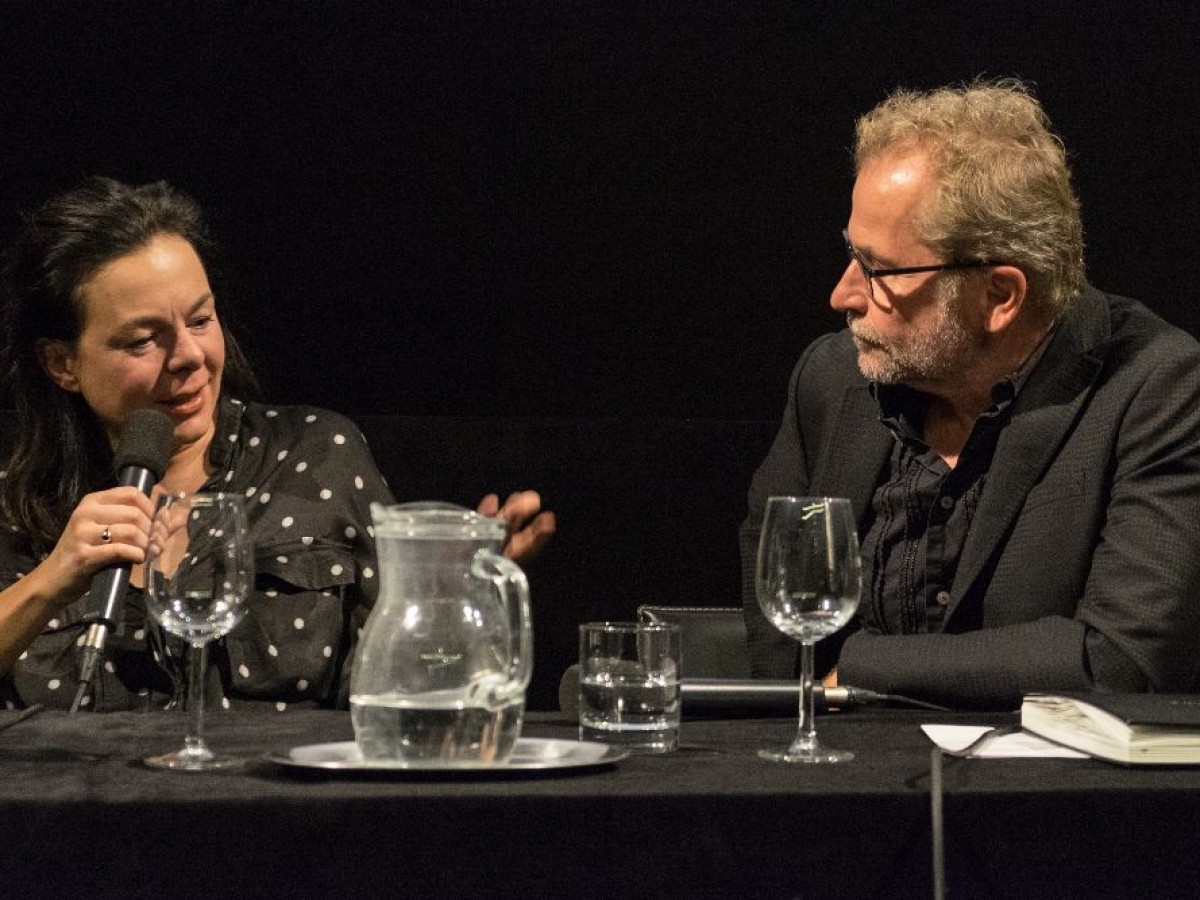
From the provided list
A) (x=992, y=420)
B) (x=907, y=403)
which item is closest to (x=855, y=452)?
(x=907, y=403)

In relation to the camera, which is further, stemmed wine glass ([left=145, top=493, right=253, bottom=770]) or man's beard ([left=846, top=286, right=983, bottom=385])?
man's beard ([left=846, top=286, right=983, bottom=385])

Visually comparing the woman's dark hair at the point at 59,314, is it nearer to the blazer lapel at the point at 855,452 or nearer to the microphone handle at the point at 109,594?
the microphone handle at the point at 109,594

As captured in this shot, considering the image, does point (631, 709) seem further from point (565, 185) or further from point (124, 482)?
point (565, 185)

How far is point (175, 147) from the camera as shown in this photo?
2.86 metres

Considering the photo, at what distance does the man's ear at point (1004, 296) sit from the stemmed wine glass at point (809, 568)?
1.11 m

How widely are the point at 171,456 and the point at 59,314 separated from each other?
29cm

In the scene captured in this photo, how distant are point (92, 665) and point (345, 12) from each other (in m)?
1.57

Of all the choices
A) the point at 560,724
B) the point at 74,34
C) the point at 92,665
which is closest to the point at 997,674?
the point at 560,724

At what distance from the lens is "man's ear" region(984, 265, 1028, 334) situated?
2.36 m

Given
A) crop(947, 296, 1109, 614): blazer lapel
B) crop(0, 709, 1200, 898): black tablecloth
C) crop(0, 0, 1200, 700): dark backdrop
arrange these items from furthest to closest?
crop(0, 0, 1200, 700): dark backdrop, crop(947, 296, 1109, 614): blazer lapel, crop(0, 709, 1200, 898): black tablecloth

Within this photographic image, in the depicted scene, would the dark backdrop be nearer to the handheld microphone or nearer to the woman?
the woman

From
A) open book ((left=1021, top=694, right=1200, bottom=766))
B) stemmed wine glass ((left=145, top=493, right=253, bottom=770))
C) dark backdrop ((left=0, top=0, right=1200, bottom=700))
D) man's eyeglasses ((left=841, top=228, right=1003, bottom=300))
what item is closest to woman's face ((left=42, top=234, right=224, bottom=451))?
dark backdrop ((left=0, top=0, right=1200, bottom=700))

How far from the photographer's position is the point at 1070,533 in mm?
2160

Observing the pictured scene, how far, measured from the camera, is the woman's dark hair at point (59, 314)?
2395mm
